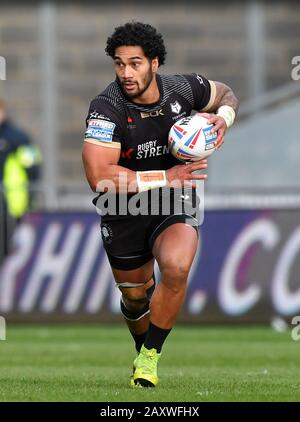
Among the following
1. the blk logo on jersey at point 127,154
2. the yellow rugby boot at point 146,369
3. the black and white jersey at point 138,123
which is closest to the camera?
the yellow rugby boot at point 146,369

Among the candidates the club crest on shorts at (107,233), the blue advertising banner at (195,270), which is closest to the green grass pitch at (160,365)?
the blue advertising banner at (195,270)

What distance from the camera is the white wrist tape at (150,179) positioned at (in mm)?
9273

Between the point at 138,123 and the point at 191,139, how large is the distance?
1.42ft

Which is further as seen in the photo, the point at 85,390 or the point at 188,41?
the point at 188,41

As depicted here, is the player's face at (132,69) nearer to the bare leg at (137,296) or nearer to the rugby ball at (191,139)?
the rugby ball at (191,139)

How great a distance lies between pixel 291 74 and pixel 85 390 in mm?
14745

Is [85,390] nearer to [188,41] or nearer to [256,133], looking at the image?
[256,133]

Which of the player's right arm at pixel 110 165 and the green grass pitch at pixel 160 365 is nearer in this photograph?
the green grass pitch at pixel 160 365

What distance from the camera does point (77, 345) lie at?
14.6 metres

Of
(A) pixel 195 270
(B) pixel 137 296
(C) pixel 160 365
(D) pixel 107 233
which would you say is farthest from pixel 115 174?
(A) pixel 195 270

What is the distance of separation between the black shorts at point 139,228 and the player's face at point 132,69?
805 millimetres
